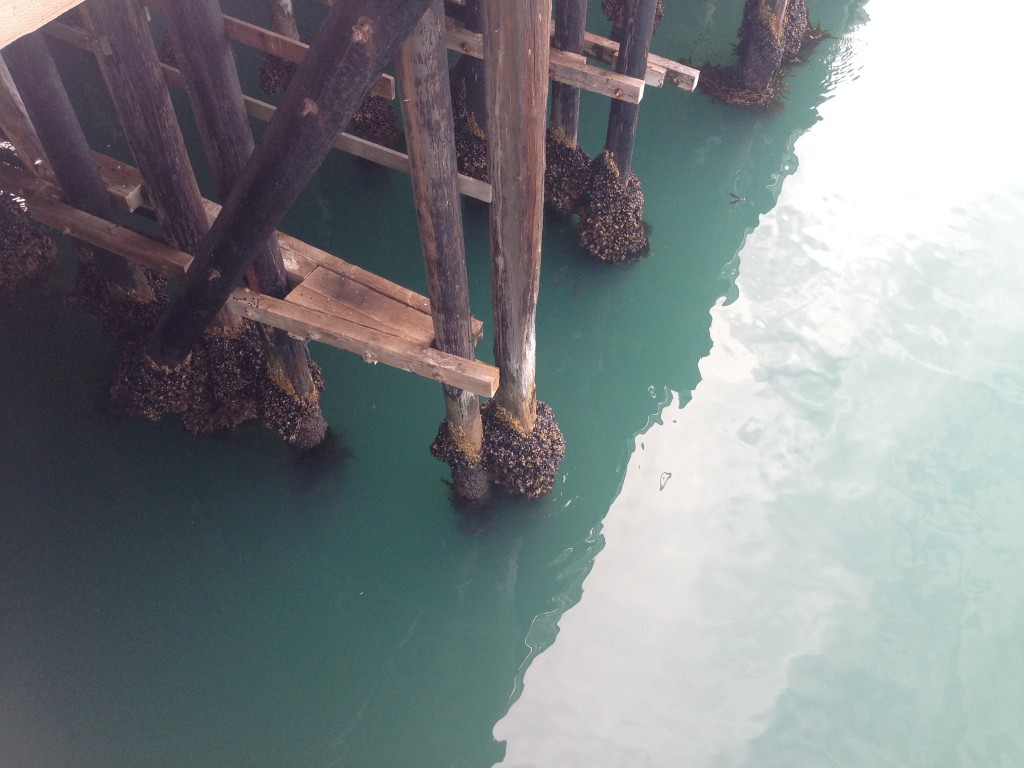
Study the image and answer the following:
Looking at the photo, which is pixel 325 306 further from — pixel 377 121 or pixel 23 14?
pixel 377 121

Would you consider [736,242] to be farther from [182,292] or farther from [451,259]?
[182,292]

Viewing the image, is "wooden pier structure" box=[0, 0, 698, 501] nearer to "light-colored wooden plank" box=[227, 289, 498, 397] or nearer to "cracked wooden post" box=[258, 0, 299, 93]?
"light-colored wooden plank" box=[227, 289, 498, 397]

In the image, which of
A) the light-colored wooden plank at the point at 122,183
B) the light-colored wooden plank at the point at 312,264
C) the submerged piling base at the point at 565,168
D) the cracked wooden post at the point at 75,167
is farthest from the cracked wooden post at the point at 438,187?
the submerged piling base at the point at 565,168

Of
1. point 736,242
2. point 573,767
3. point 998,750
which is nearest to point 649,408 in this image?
point 736,242

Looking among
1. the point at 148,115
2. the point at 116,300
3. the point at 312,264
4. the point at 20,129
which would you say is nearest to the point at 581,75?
the point at 312,264

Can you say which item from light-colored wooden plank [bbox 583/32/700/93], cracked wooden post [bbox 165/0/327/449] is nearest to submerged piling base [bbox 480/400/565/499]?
cracked wooden post [bbox 165/0/327/449]

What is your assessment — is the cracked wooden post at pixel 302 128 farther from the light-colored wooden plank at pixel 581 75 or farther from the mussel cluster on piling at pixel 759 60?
the mussel cluster on piling at pixel 759 60
